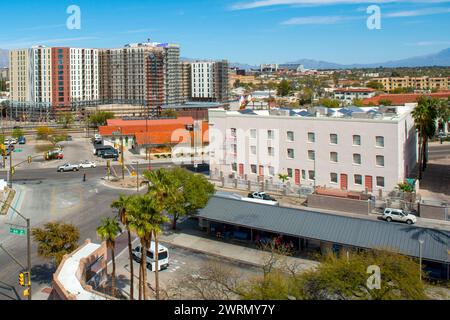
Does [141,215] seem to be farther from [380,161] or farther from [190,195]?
[380,161]

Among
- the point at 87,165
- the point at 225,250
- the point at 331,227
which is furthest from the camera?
the point at 87,165

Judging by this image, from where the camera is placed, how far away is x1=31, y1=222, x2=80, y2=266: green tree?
2780 cm

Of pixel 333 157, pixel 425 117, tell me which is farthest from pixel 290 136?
pixel 425 117

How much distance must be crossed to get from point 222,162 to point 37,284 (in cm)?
3113

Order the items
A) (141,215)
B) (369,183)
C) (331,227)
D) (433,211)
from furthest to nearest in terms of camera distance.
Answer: (369,183)
(433,211)
(331,227)
(141,215)

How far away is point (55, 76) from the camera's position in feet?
473

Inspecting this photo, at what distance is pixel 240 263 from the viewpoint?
30.6 meters

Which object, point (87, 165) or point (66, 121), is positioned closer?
point (87, 165)

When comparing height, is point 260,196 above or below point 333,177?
below

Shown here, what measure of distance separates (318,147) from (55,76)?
4554 inches

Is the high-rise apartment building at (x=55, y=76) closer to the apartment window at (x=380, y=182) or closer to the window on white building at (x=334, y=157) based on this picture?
the window on white building at (x=334, y=157)

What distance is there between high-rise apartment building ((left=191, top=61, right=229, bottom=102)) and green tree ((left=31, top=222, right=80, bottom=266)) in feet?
476

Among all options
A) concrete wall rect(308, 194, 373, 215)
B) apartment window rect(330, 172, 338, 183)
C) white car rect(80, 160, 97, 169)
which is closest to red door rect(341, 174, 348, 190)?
apartment window rect(330, 172, 338, 183)
